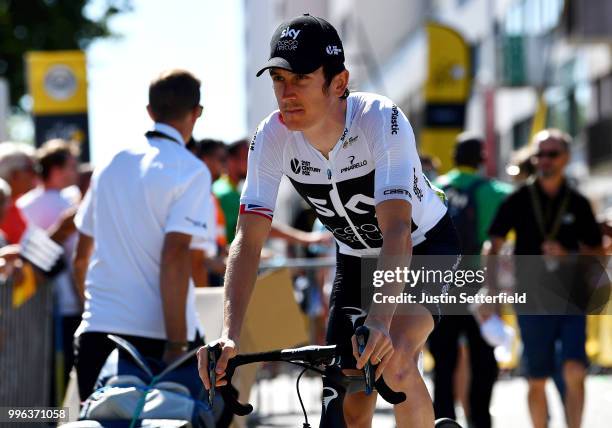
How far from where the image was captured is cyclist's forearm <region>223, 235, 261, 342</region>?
496 centimetres

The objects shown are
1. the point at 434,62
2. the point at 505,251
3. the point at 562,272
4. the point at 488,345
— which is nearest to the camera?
the point at 562,272

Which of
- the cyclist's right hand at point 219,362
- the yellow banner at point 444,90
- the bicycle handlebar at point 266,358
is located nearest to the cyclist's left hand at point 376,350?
A: the bicycle handlebar at point 266,358

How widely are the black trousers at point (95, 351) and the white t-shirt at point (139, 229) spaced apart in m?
0.04

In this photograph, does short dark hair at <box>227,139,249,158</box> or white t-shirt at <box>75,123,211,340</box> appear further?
short dark hair at <box>227,139,249,158</box>

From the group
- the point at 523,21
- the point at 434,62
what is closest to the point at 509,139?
the point at 523,21

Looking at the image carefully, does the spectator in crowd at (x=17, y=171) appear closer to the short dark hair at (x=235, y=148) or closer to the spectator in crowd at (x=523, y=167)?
the short dark hair at (x=235, y=148)

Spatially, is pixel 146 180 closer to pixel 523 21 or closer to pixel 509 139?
pixel 523 21

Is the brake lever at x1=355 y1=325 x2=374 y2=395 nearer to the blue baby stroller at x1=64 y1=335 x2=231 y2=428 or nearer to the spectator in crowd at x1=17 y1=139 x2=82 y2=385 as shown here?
the blue baby stroller at x1=64 y1=335 x2=231 y2=428

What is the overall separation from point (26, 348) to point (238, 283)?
18.4ft

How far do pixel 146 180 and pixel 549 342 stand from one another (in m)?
4.02

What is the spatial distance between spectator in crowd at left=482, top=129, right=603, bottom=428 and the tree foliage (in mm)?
28175

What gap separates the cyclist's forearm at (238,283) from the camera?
496 centimetres

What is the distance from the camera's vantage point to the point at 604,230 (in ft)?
30.9

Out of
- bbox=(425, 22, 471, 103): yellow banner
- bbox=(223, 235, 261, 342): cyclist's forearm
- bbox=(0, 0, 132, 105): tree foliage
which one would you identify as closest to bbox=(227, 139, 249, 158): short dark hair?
bbox=(223, 235, 261, 342): cyclist's forearm
